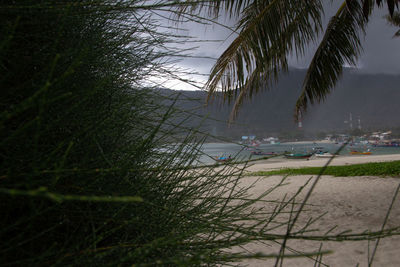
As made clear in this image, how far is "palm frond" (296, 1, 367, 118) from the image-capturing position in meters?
4.47

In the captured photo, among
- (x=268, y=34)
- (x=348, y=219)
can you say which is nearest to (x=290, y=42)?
(x=268, y=34)

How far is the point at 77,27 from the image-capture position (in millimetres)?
567

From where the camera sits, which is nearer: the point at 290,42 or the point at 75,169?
the point at 75,169

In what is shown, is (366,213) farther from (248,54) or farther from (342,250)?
(248,54)

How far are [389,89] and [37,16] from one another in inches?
3711

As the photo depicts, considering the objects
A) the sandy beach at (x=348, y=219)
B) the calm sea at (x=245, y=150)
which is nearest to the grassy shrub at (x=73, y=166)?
the calm sea at (x=245, y=150)

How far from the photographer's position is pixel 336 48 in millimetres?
4508

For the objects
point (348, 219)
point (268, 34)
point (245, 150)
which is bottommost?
point (348, 219)

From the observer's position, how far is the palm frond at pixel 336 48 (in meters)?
4.47

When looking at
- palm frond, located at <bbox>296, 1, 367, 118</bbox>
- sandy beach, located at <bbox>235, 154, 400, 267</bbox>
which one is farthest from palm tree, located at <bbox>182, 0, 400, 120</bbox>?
sandy beach, located at <bbox>235, 154, 400, 267</bbox>

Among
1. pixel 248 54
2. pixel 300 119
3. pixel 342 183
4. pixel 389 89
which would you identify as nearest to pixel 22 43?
pixel 248 54

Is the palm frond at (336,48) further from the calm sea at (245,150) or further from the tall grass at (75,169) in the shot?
the tall grass at (75,169)

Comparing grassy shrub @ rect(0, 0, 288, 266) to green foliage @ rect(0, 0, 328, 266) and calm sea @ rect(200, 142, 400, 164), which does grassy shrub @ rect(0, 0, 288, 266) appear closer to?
green foliage @ rect(0, 0, 328, 266)

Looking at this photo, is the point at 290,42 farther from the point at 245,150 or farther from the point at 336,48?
the point at 245,150
